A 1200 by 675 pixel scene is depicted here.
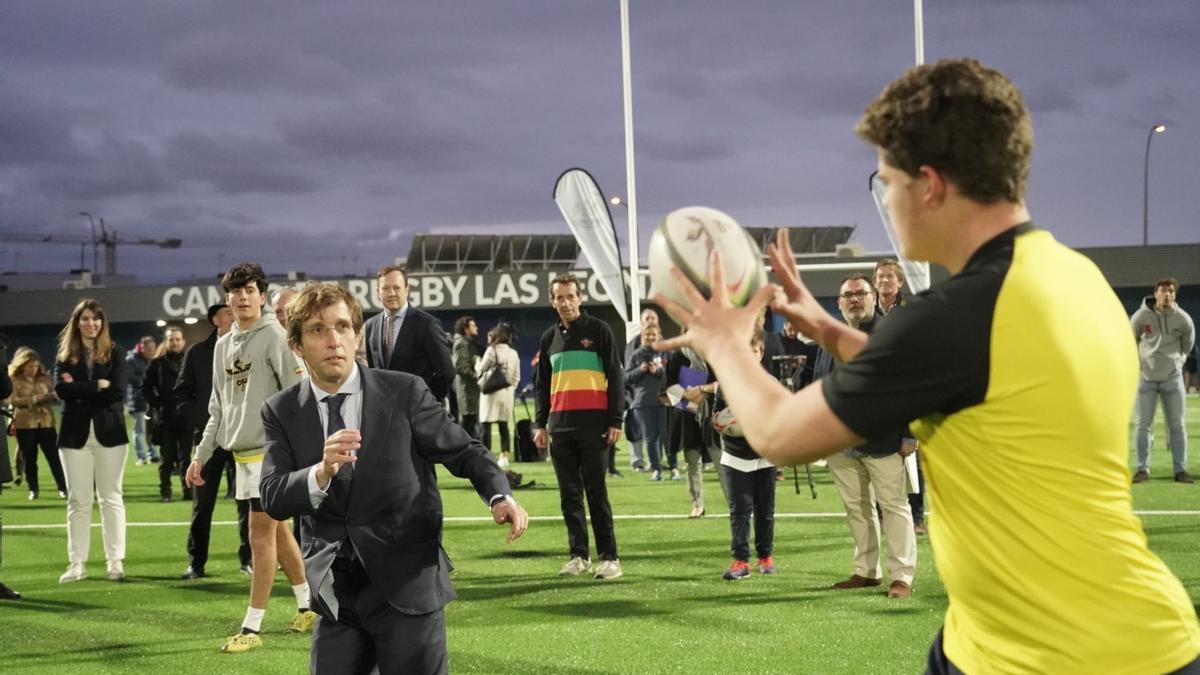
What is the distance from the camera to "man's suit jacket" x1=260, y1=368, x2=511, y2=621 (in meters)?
3.60

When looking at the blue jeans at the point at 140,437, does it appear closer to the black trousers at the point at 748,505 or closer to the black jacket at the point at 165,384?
the black jacket at the point at 165,384

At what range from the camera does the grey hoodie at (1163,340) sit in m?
13.2

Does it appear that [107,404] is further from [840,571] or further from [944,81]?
[944,81]

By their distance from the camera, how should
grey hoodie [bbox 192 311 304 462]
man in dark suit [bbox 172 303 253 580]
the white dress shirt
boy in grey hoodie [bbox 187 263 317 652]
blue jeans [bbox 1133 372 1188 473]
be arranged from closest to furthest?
the white dress shirt
boy in grey hoodie [bbox 187 263 317 652]
grey hoodie [bbox 192 311 304 462]
man in dark suit [bbox 172 303 253 580]
blue jeans [bbox 1133 372 1188 473]

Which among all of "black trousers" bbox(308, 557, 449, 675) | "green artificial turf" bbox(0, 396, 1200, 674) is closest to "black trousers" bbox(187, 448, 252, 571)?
"green artificial turf" bbox(0, 396, 1200, 674)

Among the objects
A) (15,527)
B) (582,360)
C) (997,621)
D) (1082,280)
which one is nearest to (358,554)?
(997,621)

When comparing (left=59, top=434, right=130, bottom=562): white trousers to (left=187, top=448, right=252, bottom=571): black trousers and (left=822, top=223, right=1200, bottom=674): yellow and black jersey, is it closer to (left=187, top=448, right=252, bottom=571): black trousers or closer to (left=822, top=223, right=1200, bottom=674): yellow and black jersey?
(left=187, top=448, right=252, bottom=571): black trousers

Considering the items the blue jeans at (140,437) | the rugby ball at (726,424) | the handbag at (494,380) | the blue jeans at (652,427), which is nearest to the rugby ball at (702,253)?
the rugby ball at (726,424)

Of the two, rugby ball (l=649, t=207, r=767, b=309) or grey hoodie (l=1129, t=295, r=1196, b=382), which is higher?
rugby ball (l=649, t=207, r=767, b=309)

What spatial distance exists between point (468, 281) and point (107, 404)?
1446 inches

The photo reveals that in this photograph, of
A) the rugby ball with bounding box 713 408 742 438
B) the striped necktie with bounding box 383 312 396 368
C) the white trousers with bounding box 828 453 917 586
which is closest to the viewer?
the white trousers with bounding box 828 453 917 586

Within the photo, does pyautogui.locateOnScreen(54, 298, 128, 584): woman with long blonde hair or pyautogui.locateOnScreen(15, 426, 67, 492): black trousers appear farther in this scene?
pyautogui.locateOnScreen(15, 426, 67, 492): black trousers

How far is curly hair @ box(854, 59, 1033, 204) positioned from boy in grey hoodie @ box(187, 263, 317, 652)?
18.7ft

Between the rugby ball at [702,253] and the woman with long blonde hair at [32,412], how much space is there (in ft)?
47.8
